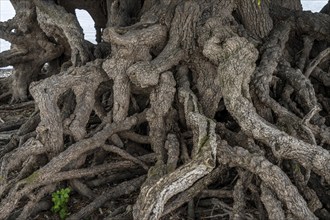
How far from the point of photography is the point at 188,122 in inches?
125

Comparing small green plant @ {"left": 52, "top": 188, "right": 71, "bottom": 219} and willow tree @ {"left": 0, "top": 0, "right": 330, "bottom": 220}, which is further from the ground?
willow tree @ {"left": 0, "top": 0, "right": 330, "bottom": 220}

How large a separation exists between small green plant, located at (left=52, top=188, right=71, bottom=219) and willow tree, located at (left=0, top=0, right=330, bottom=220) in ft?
0.27

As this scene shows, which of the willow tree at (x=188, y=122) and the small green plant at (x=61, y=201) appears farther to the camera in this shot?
the small green plant at (x=61, y=201)

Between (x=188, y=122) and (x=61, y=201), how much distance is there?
43.5 inches

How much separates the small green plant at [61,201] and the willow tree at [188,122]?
8cm

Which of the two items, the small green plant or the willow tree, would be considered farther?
the small green plant

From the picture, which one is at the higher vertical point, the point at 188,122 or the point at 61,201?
the point at 188,122

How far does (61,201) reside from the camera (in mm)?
3225

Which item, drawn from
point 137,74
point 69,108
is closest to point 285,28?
point 137,74

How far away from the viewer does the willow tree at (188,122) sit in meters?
2.78

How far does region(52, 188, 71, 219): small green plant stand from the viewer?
3.21 m

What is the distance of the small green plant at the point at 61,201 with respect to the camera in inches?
126

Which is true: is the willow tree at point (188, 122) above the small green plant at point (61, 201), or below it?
above

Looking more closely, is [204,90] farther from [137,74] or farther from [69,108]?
[69,108]
